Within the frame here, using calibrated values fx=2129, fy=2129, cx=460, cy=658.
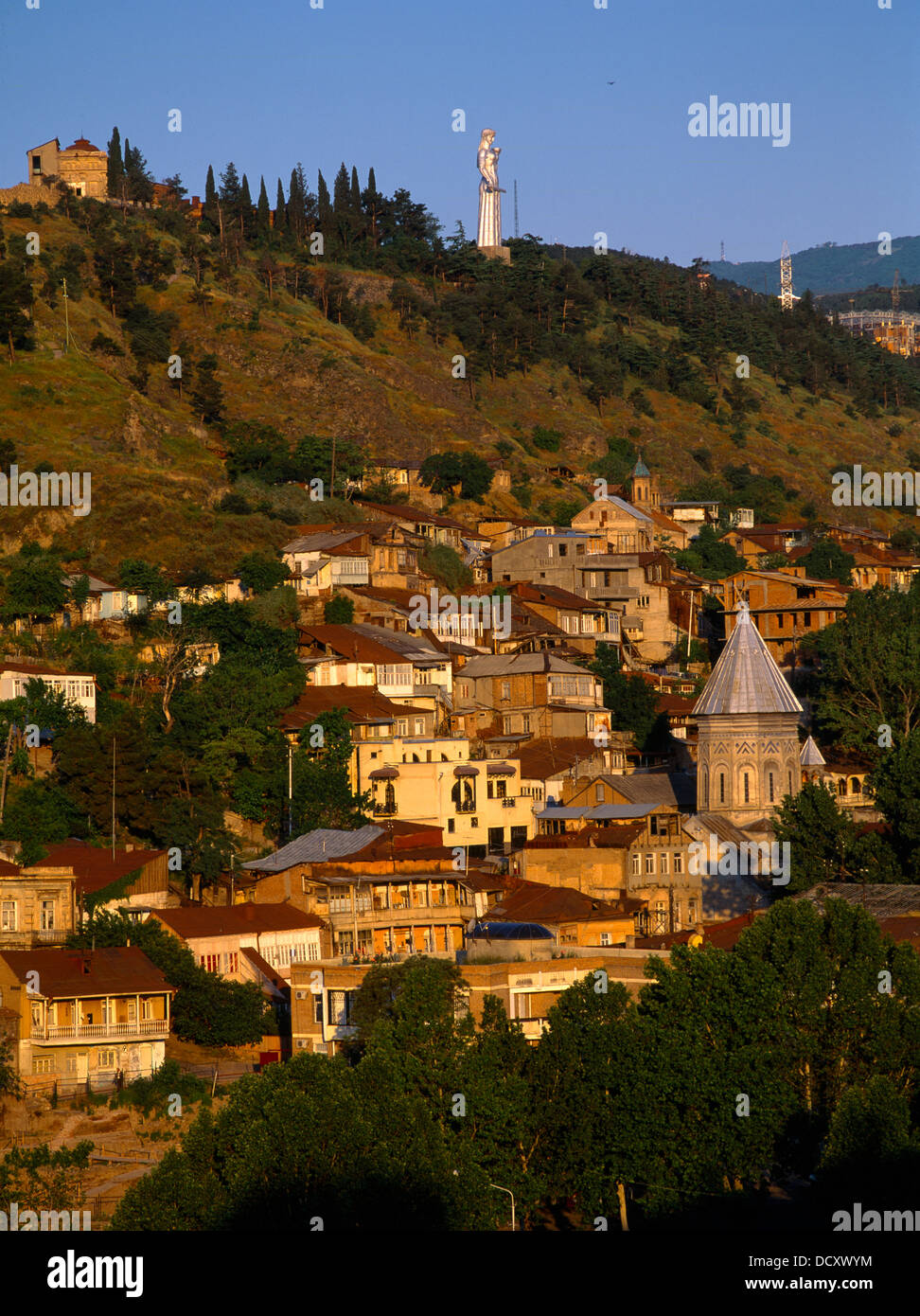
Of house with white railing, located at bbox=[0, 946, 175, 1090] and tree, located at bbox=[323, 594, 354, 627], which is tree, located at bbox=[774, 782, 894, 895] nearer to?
house with white railing, located at bbox=[0, 946, 175, 1090]

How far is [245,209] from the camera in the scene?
13625 cm

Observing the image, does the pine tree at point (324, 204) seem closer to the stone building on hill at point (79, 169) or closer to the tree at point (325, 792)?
the stone building on hill at point (79, 169)

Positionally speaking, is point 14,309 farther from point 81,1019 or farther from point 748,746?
point 81,1019

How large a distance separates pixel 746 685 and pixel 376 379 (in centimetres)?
5955

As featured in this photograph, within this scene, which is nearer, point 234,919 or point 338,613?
point 234,919

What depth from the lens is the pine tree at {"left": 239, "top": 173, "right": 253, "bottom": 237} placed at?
13525 cm

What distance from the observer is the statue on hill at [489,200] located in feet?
497

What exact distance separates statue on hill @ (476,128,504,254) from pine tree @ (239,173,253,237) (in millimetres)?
20366

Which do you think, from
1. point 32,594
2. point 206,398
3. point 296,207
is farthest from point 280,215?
point 32,594

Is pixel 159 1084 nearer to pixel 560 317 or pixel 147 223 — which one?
pixel 147 223

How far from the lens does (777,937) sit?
139 feet

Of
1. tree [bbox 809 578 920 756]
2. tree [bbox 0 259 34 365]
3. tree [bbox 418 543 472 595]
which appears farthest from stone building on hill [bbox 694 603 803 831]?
tree [bbox 0 259 34 365]
